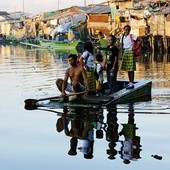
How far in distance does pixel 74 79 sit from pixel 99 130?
234 centimetres

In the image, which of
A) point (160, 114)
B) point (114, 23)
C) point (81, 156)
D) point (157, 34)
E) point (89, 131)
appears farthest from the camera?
point (114, 23)

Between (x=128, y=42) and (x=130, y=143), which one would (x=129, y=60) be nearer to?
(x=128, y=42)

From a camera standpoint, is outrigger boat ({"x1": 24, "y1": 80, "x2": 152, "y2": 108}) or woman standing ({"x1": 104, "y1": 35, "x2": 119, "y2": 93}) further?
woman standing ({"x1": 104, "y1": 35, "x2": 119, "y2": 93})

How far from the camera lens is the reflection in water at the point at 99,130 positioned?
23.2ft

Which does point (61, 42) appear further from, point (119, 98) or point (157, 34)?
point (119, 98)

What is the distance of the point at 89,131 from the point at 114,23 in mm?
36249

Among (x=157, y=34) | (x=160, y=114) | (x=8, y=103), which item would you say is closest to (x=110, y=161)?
(x=160, y=114)

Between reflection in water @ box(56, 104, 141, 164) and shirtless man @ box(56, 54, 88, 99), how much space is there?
443 mm

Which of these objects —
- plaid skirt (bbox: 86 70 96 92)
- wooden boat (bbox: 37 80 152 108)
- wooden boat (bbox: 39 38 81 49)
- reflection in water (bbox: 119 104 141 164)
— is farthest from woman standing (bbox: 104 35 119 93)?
wooden boat (bbox: 39 38 81 49)

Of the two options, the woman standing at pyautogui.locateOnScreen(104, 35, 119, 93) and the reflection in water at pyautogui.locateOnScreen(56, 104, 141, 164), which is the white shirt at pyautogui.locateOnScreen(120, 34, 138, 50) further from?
the reflection in water at pyautogui.locateOnScreen(56, 104, 141, 164)

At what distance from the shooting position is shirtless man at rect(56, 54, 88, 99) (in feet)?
34.0

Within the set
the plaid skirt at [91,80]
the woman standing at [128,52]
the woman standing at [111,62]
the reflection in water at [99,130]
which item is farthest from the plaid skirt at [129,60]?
the reflection in water at [99,130]

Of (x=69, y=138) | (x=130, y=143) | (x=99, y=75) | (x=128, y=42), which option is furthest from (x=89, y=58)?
(x=130, y=143)

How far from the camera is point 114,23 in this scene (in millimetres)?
44094
